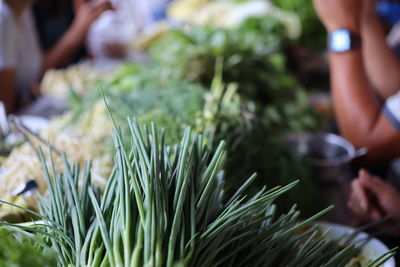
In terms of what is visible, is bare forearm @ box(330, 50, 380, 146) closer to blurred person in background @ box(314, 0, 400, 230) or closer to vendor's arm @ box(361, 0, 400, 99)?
blurred person in background @ box(314, 0, 400, 230)

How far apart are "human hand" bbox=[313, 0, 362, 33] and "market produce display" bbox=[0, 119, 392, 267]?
0.80m

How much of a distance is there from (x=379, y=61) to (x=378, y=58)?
1 cm

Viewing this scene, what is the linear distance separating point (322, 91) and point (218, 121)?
1321 millimetres

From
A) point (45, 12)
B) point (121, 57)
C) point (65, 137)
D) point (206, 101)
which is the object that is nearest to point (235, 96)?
point (206, 101)

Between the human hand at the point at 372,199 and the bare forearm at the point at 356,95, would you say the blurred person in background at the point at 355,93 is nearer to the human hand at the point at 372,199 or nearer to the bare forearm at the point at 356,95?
the bare forearm at the point at 356,95

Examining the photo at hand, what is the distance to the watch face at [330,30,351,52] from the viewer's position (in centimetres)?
111

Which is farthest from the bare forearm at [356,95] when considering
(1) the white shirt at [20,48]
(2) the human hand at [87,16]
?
(2) the human hand at [87,16]

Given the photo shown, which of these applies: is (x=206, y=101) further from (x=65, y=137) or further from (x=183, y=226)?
(x=183, y=226)

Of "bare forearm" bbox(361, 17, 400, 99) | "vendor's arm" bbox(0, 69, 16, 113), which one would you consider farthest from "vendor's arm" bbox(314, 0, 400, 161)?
"vendor's arm" bbox(0, 69, 16, 113)

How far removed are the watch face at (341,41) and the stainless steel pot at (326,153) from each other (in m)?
0.27

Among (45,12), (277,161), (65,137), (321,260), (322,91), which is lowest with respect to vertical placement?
(322,91)

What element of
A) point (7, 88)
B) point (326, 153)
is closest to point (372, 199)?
point (326, 153)

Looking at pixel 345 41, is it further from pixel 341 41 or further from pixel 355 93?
pixel 355 93

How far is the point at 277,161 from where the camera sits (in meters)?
0.98
